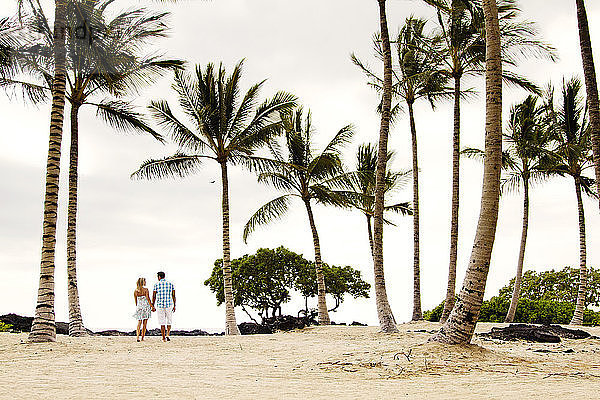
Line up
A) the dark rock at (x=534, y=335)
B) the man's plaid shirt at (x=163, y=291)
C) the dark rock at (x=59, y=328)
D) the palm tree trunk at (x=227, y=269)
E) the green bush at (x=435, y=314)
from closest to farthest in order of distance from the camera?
1. the dark rock at (x=534, y=335)
2. the man's plaid shirt at (x=163, y=291)
3. the palm tree trunk at (x=227, y=269)
4. the dark rock at (x=59, y=328)
5. the green bush at (x=435, y=314)

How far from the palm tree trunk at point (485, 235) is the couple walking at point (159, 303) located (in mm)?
7172

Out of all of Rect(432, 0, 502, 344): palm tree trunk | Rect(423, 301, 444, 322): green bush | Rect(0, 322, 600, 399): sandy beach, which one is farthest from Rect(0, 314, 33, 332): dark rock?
Rect(423, 301, 444, 322): green bush

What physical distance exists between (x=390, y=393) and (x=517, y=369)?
264 centimetres

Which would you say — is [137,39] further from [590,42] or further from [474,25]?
[590,42]

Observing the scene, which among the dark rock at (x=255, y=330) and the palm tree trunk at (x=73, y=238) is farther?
the dark rock at (x=255, y=330)

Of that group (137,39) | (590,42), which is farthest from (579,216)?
(137,39)

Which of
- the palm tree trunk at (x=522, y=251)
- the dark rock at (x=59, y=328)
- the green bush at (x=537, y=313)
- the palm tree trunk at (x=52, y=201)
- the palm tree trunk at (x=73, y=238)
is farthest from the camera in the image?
the green bush at (x=537, y=313)

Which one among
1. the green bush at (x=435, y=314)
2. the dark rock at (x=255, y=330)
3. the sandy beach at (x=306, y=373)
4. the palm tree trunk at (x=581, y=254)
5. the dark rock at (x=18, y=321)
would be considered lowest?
the sandy beach at (x=306, y=373)

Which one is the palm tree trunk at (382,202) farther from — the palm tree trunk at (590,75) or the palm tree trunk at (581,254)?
the palm tree trunk at (581,254)

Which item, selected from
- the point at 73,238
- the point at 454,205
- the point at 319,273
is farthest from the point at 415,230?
the point at 73,238

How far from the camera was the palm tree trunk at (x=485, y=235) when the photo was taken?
374 inches

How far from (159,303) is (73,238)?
169 inches

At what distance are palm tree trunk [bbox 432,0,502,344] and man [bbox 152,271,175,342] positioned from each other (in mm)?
7134


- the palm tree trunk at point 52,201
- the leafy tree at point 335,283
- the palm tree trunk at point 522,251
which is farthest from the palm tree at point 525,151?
the palm tree trunk at point 52,201
